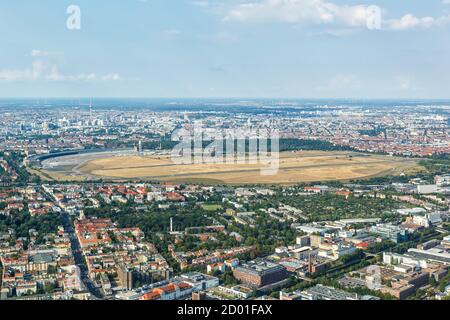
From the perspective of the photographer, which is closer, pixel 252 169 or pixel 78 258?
pixel 78 258

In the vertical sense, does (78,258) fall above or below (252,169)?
below

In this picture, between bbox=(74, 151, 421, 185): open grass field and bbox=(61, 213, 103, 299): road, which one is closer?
bbox=(61, 213, 103, 299): road

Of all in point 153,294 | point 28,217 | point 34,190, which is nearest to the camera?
point 153,294

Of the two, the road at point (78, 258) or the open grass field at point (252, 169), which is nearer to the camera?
the road at point (78, 258)

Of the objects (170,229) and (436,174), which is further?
(436,174)

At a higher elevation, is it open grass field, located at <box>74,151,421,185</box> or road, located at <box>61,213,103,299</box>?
open grass field, located at <box>74,151,421,185</box>

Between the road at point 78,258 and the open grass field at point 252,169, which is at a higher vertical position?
the open grass field at point 252,169
